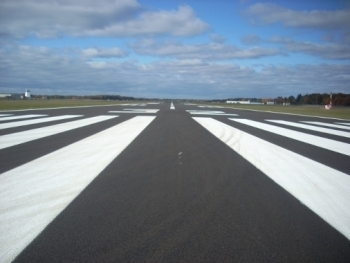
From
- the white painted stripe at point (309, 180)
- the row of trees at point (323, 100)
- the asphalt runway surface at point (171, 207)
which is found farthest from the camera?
the row of trees at point (323, 100)

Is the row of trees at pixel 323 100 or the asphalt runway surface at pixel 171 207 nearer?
the asphalt runway surface at pixel 171 207

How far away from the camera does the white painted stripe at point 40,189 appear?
312cm

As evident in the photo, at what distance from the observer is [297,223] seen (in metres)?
3.55

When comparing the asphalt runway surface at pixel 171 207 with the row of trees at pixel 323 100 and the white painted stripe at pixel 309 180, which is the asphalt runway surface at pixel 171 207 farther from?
the row of trees at pixel 323 100

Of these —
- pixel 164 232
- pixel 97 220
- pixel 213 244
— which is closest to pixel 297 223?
pixel 213 244

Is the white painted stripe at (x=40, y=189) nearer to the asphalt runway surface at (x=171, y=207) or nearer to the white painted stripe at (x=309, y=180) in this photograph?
the asphalt runway surface at (x=171, y=207)

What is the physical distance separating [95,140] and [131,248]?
681cm

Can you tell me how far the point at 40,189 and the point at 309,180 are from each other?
14.8 ft

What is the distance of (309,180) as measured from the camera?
543 centimetres

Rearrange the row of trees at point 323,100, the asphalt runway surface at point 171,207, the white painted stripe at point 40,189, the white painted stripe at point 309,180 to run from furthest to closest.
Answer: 1. the row of trees at point 323,100
2. the white painted stripe at point 309,180
3. the white painted stripe at point 40,189
4. the asphalt runway surface at point 171,207

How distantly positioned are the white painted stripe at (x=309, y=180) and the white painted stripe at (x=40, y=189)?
10.7 ft

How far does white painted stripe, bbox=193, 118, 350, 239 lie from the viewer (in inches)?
156

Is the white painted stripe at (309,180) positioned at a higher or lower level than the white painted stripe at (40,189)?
lower

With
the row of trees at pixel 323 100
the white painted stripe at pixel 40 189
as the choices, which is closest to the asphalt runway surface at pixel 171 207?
the white painted stripe at pixel 40 189
